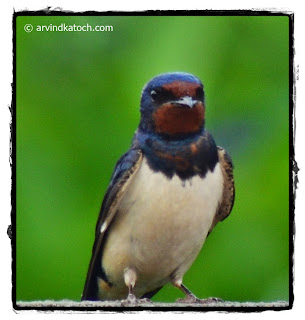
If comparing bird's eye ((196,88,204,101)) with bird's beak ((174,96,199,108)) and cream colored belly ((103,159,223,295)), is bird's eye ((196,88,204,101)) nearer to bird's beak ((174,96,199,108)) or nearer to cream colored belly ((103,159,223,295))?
bird's beak ((174,96,199,108))

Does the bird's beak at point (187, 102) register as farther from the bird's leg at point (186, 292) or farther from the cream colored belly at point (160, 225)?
the bird's leg at point (186, 292)

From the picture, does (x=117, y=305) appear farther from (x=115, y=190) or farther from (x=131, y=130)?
(x=131, y=130)

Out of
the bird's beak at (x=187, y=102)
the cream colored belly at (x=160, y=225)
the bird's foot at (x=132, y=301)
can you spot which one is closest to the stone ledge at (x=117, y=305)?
the bird's foot at (x=132, y=301)

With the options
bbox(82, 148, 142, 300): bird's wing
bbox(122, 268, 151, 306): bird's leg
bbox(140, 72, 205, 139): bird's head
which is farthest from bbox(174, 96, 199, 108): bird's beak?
bbox(122, 268, 151, 306): bird's leg

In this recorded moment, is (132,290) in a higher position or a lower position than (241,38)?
lower

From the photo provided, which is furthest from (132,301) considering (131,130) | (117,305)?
(131,130)
